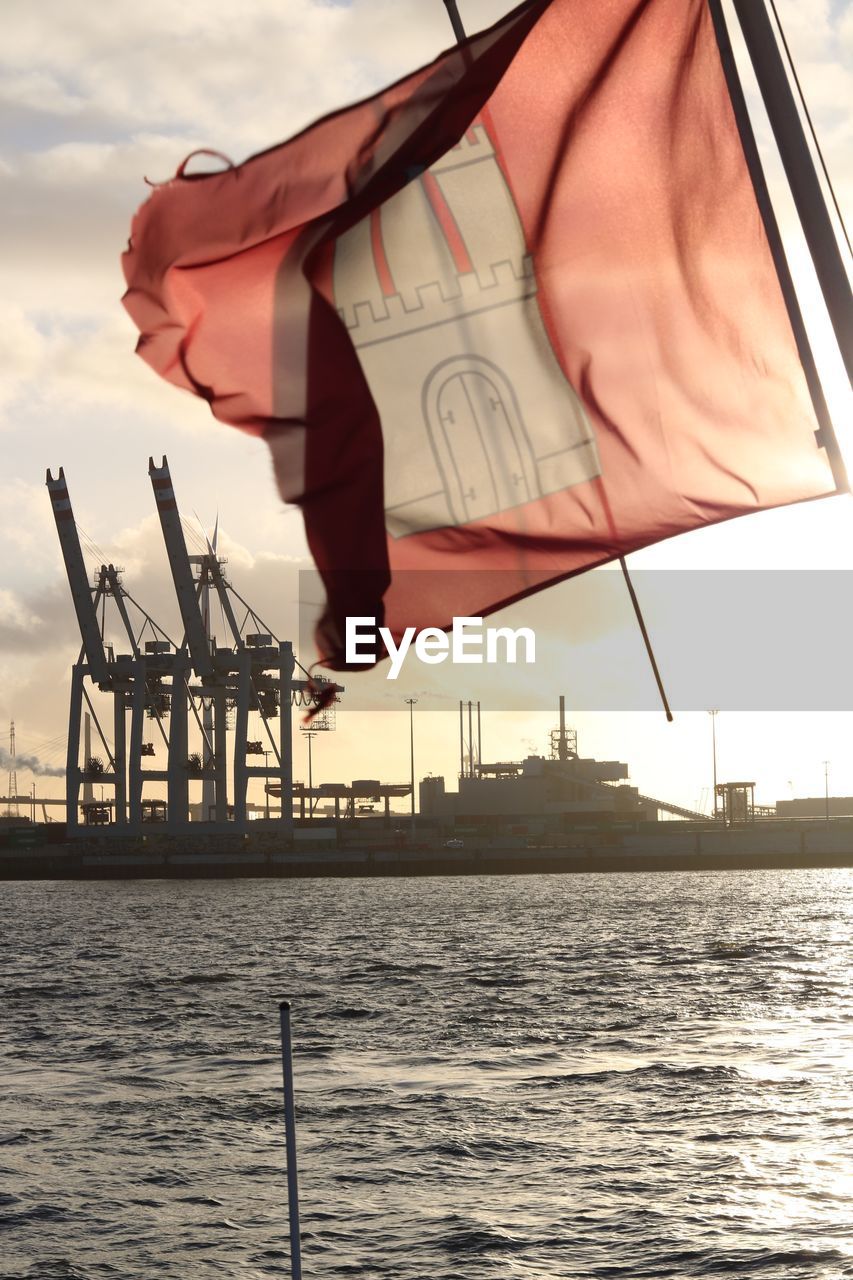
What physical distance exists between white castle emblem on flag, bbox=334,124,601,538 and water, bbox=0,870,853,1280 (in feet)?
30.1

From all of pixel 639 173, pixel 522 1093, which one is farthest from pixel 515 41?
pixel 522 1093

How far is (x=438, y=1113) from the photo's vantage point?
832 inches

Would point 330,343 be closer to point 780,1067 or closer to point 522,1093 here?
point 522,1093

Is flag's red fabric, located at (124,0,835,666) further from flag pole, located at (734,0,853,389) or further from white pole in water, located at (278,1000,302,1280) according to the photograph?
white pole in water, located at (278,1000,302,1280)

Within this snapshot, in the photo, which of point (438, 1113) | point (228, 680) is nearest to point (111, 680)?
point (228, 680)

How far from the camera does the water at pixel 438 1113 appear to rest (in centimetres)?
1481

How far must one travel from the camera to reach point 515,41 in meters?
6.16

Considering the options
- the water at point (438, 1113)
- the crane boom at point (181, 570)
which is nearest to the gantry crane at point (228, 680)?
the crane boom at point (181, 570)

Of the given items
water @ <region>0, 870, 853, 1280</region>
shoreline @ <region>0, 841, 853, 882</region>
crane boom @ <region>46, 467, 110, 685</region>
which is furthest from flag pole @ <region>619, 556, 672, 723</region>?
shoreline @ <region>0, 841, 853, 882</region>

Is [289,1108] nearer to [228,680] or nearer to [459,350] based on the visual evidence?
[459,350]

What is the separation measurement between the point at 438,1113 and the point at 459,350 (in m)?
16.2

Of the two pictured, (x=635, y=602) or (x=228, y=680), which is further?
(x=228, y=680)

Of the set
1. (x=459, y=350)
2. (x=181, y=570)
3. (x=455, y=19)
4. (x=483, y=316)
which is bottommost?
(x=459, y=350)

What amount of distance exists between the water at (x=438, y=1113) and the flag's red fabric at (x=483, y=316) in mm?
9107
